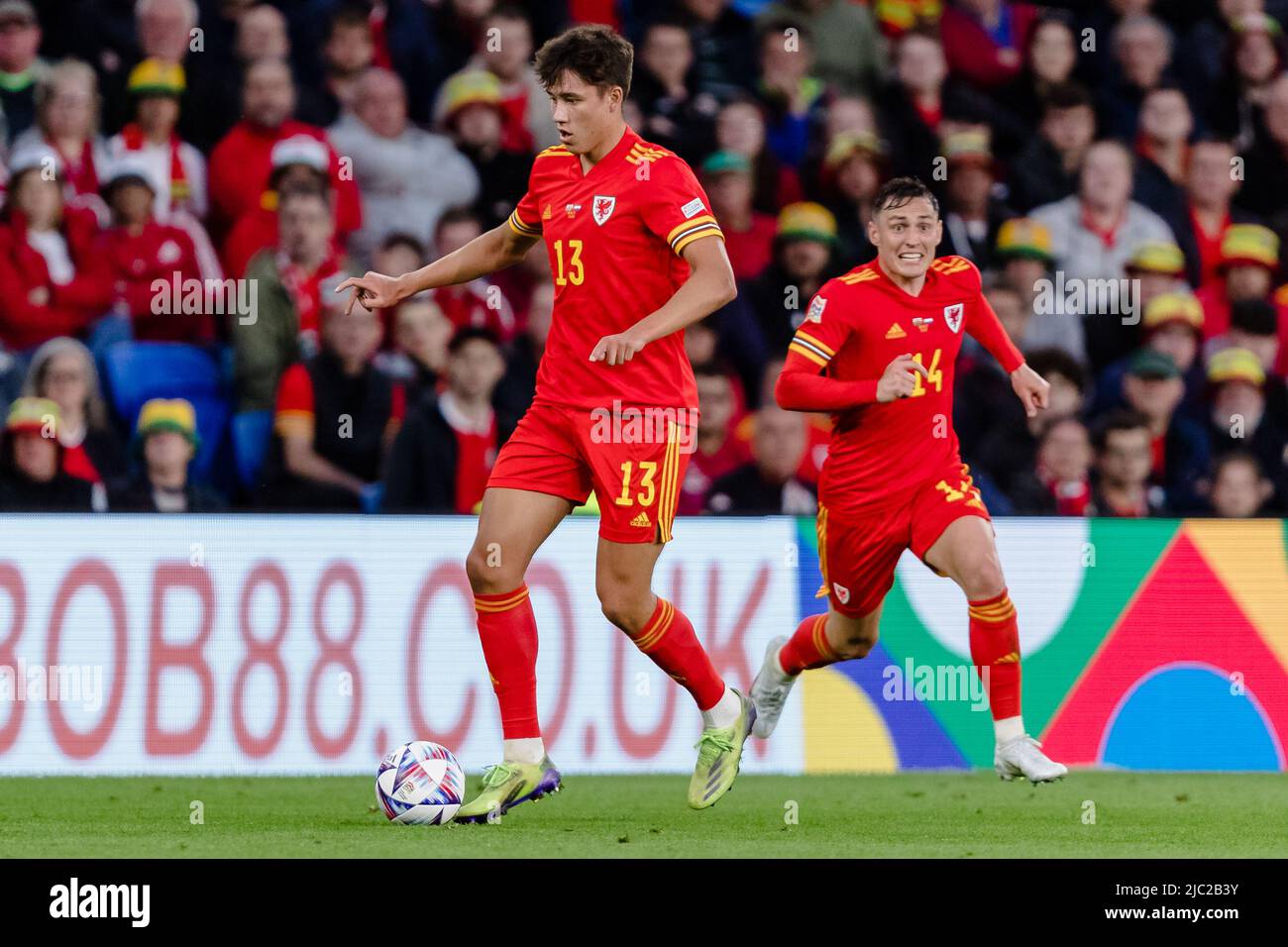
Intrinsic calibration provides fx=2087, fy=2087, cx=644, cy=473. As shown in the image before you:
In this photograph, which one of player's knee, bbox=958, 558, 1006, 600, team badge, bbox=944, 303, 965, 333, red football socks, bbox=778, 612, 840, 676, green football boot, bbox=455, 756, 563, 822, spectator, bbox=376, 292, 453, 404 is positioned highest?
spectator, bbox=376, 292, 453, 404

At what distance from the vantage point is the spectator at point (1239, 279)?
12.0m

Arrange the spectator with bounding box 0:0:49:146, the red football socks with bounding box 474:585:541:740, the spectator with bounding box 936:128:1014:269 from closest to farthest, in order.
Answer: the red football socks with bounding box 474:585:541:740, the spectator with bounding box 0:0:49:146, the spectator with bounding box 936:128:1014:269

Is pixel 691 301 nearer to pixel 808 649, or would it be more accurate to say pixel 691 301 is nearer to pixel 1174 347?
pixel 808 649

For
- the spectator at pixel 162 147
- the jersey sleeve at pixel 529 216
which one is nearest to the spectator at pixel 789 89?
the spectator at pixel 162 147

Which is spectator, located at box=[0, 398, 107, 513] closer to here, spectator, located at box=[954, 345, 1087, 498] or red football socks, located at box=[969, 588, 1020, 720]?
red football socks, located at box=[969, 588, 1020, 720]

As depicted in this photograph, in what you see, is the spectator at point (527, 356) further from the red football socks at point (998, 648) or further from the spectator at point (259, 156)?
the red football socks at point (998, 648)

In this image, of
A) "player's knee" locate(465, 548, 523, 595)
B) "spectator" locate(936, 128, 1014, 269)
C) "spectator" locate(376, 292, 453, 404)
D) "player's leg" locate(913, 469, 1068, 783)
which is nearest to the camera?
"player's knee" locate(465, 548, 523, 595)

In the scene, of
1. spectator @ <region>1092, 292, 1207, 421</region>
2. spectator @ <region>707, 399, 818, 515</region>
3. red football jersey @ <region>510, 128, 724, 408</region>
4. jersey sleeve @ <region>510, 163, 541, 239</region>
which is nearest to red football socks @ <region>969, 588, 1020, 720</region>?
red football jersey @ <region>510, 128, 724, 408</region>

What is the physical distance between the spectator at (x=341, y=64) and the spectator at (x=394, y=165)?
0.08m

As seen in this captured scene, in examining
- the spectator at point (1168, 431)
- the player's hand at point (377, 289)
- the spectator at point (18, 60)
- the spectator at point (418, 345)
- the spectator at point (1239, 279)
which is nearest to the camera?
the player's hand at point (377, 289)

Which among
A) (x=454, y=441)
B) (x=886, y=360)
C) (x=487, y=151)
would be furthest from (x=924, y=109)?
(x=886, y=360)

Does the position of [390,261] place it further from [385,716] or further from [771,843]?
[771,843]

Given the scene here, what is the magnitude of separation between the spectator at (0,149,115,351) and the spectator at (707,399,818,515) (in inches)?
132

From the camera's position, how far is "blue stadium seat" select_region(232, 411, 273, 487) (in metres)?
10.6
